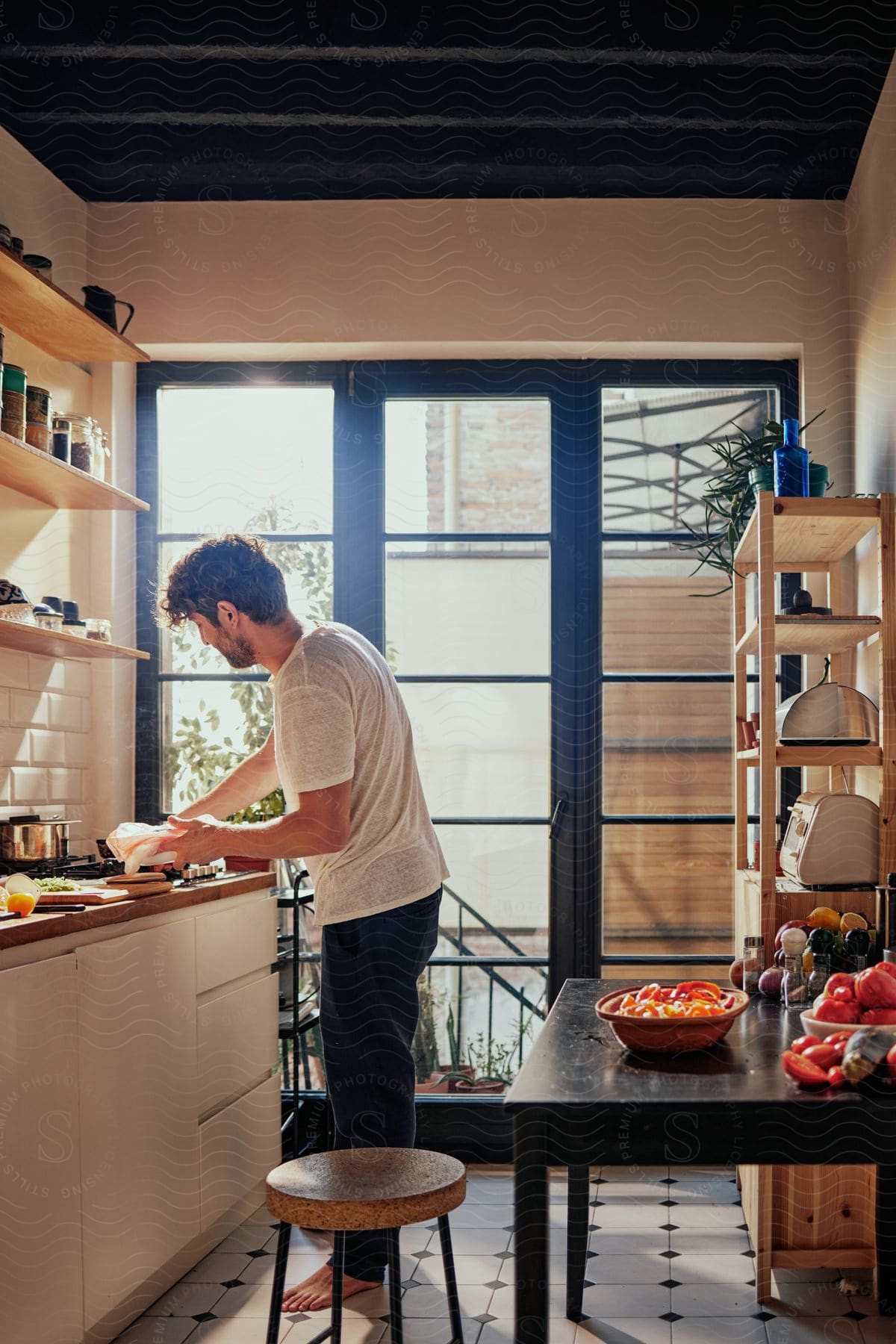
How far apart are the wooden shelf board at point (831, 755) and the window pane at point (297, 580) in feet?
5.00

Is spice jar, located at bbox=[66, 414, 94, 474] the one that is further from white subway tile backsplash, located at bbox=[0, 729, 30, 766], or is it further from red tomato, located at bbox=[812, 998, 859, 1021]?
red tomato, located at bbox=[812, 998, 859, 1021]

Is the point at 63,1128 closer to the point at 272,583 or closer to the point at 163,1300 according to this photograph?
the point at 163,1300

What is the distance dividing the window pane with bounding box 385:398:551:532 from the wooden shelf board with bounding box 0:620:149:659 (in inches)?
36.4

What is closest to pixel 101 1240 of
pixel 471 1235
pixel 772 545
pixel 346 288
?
pixel 471 1235

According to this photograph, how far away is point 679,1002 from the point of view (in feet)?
6.23

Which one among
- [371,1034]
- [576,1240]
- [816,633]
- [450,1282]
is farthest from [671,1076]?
[816,633]

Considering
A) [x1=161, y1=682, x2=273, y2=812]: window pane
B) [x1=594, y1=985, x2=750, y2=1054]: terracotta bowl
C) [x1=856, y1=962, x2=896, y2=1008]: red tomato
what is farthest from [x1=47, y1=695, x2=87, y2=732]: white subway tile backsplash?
[x1=856, y1=962, x2=896, y2=1008]: red tomato

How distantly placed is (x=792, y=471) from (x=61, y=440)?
1712 millimetres

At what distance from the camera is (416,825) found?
257 centimetres

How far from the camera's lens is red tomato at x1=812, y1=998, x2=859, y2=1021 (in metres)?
1.77

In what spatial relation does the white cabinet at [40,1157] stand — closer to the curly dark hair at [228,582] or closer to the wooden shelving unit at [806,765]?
the curly dark hair at [228,582]

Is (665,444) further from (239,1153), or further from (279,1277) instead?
(279,1277)

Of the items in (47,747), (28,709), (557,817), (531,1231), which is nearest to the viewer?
(531,1231)

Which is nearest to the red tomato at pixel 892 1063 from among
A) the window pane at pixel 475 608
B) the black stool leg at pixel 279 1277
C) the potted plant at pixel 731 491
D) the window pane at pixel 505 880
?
the black stool leg at pixel 279 1277
